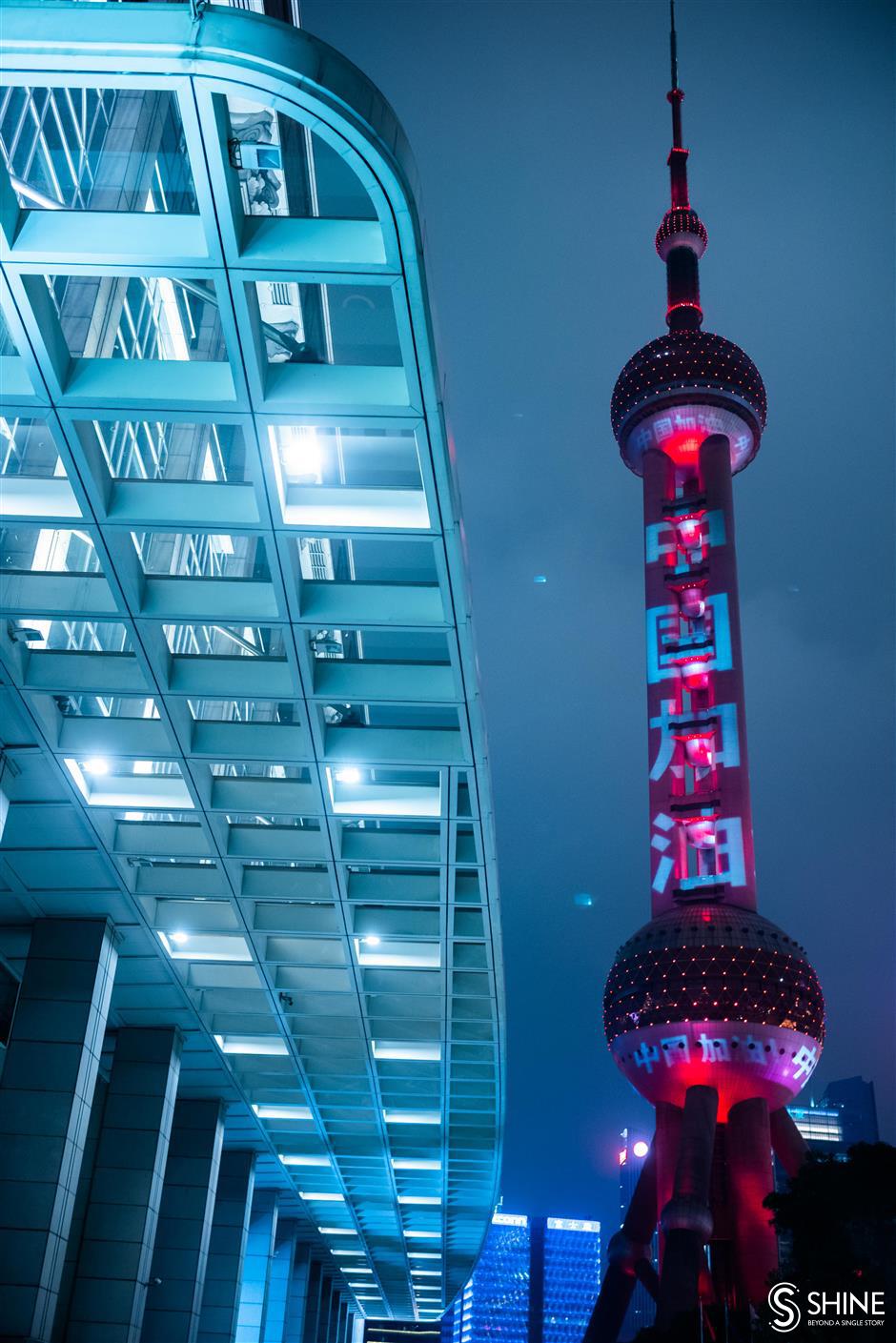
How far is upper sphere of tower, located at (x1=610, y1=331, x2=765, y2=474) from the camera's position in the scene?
243ft

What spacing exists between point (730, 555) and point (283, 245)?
59229 mm

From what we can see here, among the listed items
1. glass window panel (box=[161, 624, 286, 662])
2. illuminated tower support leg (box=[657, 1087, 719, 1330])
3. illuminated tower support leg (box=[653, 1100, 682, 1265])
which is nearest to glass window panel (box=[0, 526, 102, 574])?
glass window panel (box=[161, 624, 286, 662])

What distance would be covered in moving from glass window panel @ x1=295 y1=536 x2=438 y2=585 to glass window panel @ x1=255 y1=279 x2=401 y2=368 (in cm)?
245

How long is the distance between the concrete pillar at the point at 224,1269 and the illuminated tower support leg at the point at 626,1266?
24.3 metres

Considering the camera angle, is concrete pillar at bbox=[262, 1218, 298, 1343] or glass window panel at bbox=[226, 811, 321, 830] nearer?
glass window panel at bbox=[226, 811, 321, 830]

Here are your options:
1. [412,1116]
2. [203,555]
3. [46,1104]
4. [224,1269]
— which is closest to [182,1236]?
[224,1269]

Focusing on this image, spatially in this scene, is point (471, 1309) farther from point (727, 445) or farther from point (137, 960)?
point (137, 960)

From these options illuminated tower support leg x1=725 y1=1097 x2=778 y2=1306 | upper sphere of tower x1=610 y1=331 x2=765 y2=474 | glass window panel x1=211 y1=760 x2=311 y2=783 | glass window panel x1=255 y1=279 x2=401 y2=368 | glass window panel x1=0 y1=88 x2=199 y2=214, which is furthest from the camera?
upper sphere of tower x1=610 y1=331 x2=765 y2=474

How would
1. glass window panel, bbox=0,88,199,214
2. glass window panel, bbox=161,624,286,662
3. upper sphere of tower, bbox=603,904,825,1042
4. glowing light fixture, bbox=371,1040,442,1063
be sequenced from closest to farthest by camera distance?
glass window panel, bbox=0,88,199,214 → glass window panel, bbox=161,624,286,662 → glowing light fixture, bbox=371,1040,442,1063 → upper sphere of tower, bbox=603,904,825,1042

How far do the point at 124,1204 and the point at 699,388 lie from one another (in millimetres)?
60313

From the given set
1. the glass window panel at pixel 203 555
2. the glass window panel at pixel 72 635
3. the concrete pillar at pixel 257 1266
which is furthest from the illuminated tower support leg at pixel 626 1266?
the glass window panel at pixel 203 555

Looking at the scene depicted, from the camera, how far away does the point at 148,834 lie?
20.9m

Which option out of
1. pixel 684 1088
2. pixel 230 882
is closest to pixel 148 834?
pixel 230 882

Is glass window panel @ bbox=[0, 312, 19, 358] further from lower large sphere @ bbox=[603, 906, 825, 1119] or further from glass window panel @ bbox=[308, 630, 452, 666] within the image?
lower large sphere @ bbox=[603, 906, 825, 1119]
